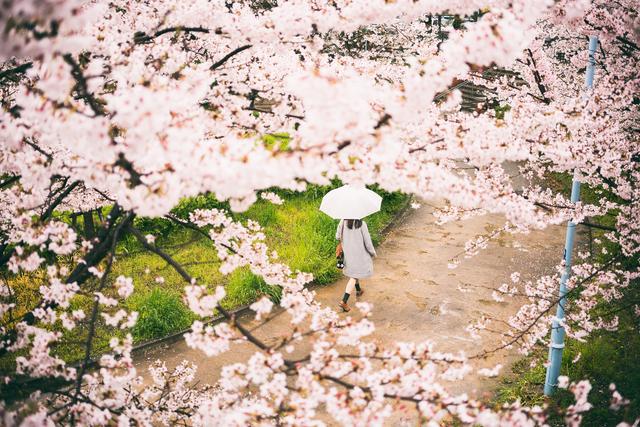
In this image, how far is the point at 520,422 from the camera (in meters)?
2.19

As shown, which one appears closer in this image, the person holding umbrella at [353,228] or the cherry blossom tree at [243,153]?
the cherry blossom tree at [243,153]

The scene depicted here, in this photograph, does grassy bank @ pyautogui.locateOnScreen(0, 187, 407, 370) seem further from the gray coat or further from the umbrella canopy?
the umbrella canopy

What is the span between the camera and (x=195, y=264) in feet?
15.3

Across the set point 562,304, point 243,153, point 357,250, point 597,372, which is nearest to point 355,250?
point 357,250

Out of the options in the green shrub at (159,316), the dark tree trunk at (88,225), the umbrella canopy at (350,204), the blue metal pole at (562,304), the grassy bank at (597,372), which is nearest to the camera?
the blue metal pole at (562,304)

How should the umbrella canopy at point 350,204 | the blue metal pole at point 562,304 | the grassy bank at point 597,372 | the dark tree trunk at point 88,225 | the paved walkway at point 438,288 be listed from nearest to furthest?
the blue metal pole at point 562,304
the grassy bank at point 597,372
the paved walkway at point 438,288
the umbrella canopy at point 350,204
the dark tree trunk at point 88,225

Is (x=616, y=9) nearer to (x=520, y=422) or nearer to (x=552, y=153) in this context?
(x=552, y=153)

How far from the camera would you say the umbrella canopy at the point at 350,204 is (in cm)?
598

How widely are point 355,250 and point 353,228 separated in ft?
1.10

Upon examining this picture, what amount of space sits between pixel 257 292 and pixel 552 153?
4665 mm

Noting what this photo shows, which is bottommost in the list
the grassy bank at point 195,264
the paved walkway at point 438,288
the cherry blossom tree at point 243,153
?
the paved walkway at point 438,288

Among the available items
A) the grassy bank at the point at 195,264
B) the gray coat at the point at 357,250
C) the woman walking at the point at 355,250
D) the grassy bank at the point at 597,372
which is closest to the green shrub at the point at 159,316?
the grassy bank at the point at 195,264

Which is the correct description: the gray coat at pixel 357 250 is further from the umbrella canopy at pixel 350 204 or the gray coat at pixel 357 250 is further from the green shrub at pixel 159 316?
Result: the green shrub at pixel 159 316

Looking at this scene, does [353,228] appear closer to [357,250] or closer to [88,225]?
[357,250]
